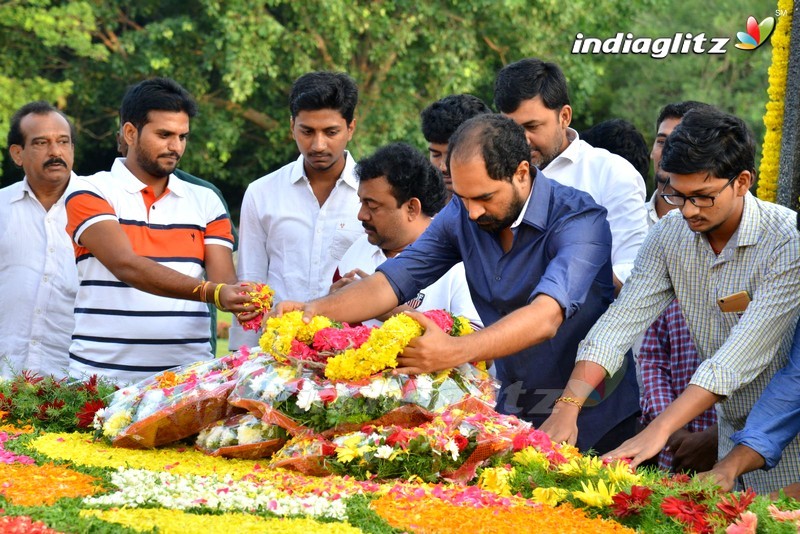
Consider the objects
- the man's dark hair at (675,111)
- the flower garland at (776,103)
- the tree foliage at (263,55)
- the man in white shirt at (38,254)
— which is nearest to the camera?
the man in white shirt at (38,254)

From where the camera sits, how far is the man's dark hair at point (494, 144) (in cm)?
368

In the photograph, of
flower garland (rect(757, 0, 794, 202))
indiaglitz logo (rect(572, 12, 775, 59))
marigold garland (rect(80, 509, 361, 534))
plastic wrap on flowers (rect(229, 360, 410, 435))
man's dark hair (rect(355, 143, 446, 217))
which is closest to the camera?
marigold garland (rect(80, 509, 361, 534))

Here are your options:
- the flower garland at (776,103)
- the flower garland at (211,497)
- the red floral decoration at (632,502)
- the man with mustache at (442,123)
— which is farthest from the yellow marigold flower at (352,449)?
the flower garland at (776,103)

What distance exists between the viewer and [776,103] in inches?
235

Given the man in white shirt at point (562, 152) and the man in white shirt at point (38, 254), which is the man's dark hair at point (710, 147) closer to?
the man in white shirt at point (562, 152)

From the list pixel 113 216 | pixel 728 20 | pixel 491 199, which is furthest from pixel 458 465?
pixel 728 20

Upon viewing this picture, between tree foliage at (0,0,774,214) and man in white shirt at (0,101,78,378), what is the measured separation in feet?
36.8

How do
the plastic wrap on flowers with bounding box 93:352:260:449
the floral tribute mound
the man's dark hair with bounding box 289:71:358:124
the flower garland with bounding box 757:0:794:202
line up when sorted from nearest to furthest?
the floral tribute mound → the plastic wrap on flowers with bounding box 93:352:260:449 → the man's dark hair with bounding box 289:71:358:124 → the flower garland with bounding box 757:0:794:202

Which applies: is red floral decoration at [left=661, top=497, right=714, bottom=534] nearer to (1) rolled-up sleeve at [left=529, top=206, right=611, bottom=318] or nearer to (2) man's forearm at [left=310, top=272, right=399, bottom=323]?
(1) rolled-up sleeve at [left=529, top=206, right=611, bottom=318]

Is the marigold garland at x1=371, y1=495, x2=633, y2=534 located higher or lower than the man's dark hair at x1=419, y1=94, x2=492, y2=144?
lower

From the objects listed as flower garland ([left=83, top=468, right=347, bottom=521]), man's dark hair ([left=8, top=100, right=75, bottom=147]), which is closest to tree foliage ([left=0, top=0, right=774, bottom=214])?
man's dark hair ([left=8, top=100, right=75, bottom=147])

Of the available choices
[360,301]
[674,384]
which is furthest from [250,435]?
[674,384]

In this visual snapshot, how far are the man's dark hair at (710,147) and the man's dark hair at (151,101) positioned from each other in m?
2.42

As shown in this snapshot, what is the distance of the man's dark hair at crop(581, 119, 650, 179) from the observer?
6258 millimetres
